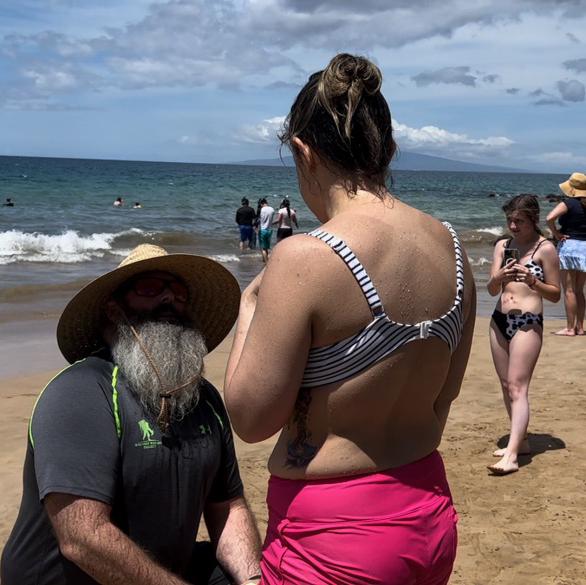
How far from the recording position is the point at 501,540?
14.0ft

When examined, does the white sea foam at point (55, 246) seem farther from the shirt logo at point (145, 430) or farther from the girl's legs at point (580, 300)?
the shirt logo at point (145, 430)

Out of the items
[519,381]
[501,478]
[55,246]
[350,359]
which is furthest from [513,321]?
[55,246]

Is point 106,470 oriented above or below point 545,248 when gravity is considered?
below

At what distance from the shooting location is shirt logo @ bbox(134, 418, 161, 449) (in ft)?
7.70

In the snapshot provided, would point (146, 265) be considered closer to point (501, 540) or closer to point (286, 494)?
point (286, 494)

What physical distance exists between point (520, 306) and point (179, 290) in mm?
3027

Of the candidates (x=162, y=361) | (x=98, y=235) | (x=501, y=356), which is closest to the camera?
(x=162, y=361)

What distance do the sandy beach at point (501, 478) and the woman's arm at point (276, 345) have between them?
254cm

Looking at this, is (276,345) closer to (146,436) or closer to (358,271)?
(358,271)

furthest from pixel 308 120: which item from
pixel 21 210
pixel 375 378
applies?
pixel 21 210

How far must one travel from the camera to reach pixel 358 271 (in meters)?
1.67

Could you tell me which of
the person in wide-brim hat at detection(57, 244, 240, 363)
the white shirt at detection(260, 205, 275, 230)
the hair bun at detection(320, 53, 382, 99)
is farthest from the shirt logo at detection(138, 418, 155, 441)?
the white shirt at detection(260, 205, 275, 230)

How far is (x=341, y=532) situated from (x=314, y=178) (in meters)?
0.74

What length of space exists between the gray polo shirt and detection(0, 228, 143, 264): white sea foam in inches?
628
